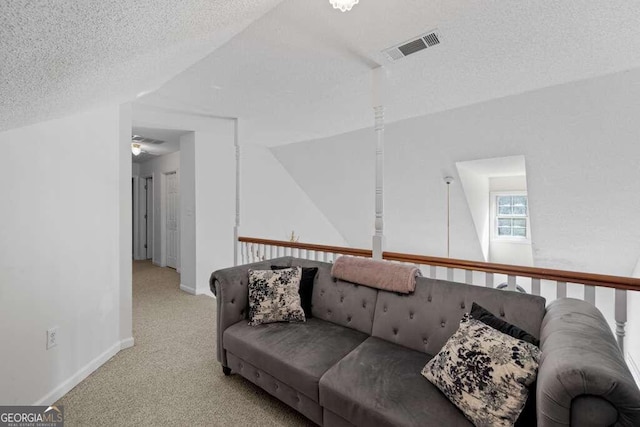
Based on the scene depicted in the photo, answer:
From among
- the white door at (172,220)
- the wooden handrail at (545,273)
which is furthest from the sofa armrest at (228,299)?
the white door at (172,220)

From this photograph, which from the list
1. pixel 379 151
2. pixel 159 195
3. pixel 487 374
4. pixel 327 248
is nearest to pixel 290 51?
pixel 379 151

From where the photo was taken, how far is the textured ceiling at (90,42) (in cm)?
74

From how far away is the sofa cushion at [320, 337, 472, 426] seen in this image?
47.3 inches

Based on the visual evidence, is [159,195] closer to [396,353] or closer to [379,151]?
[379,151]

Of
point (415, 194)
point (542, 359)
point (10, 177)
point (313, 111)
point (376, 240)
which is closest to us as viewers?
point (542, 359)

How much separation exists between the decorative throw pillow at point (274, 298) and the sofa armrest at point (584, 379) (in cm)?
149

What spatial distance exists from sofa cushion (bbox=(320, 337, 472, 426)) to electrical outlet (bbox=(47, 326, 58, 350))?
180 cm

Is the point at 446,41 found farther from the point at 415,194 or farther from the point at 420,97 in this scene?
the point at 415,194

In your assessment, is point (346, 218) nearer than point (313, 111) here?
No

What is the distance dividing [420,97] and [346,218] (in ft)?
11.9

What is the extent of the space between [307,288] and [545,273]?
1.56 m

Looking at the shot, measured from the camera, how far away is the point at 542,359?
3.61 ft

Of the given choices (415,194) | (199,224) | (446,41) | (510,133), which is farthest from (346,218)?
(446,41)

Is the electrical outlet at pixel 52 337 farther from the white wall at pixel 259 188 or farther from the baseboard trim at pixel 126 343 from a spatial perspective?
the white wall at pixel 259 188
